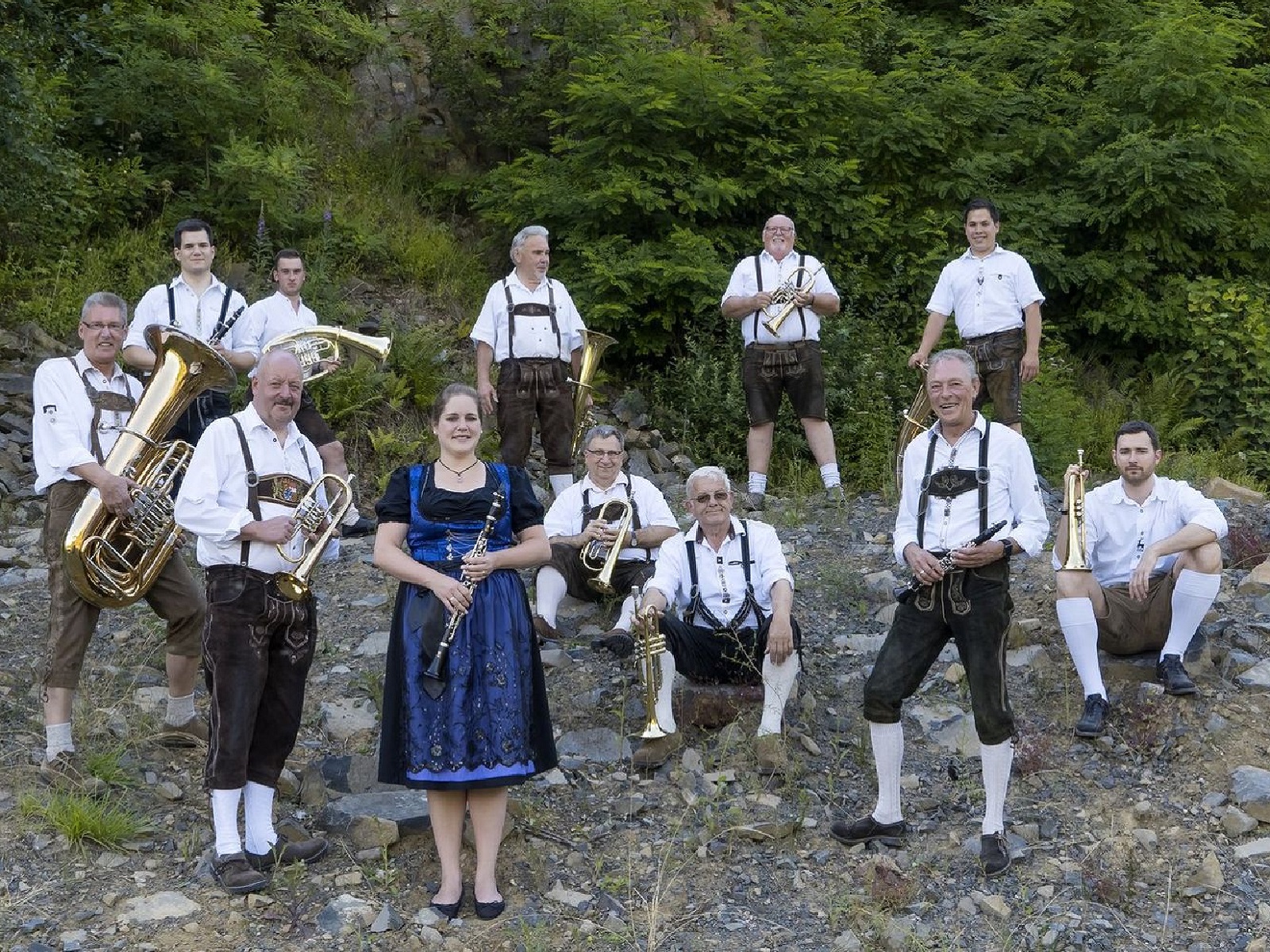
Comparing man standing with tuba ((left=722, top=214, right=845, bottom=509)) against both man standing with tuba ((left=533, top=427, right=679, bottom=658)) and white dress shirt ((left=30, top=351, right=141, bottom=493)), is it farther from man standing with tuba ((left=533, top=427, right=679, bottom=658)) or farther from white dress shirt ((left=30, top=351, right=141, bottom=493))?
white dress shirt ((left=30, top=351, right=141, bottom=493))

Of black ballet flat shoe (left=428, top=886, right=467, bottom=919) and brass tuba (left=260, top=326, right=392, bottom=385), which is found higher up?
brass tuba (left=260, top=326, right=392, bottom=385)

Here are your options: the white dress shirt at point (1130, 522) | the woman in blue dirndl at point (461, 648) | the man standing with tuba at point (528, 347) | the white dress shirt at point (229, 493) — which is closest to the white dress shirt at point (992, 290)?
the white dress shirt at point (1130, 522)

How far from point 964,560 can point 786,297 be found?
409 cm

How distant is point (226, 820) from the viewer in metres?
5.22

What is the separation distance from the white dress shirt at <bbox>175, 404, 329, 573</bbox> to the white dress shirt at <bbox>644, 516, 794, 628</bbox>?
192 cm

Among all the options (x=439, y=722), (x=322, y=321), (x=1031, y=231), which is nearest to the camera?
(x=439, y=722)

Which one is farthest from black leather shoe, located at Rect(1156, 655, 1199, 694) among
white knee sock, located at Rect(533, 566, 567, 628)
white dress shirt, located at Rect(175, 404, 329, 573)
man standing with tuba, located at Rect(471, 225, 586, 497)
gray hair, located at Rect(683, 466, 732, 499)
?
white dress shirt, located at Rect(175, 404, 329, 573)

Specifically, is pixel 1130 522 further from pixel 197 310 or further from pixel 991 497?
pixel 197 310

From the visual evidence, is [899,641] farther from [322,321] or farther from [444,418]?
[322,321]

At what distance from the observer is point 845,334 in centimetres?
1137

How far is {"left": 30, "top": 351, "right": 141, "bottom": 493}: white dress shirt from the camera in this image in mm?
5758

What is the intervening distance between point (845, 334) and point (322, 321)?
4.20 m

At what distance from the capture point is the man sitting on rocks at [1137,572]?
6.45 meters

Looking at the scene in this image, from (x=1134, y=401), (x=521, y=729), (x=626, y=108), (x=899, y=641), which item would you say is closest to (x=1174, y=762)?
(x=899, y=641)
